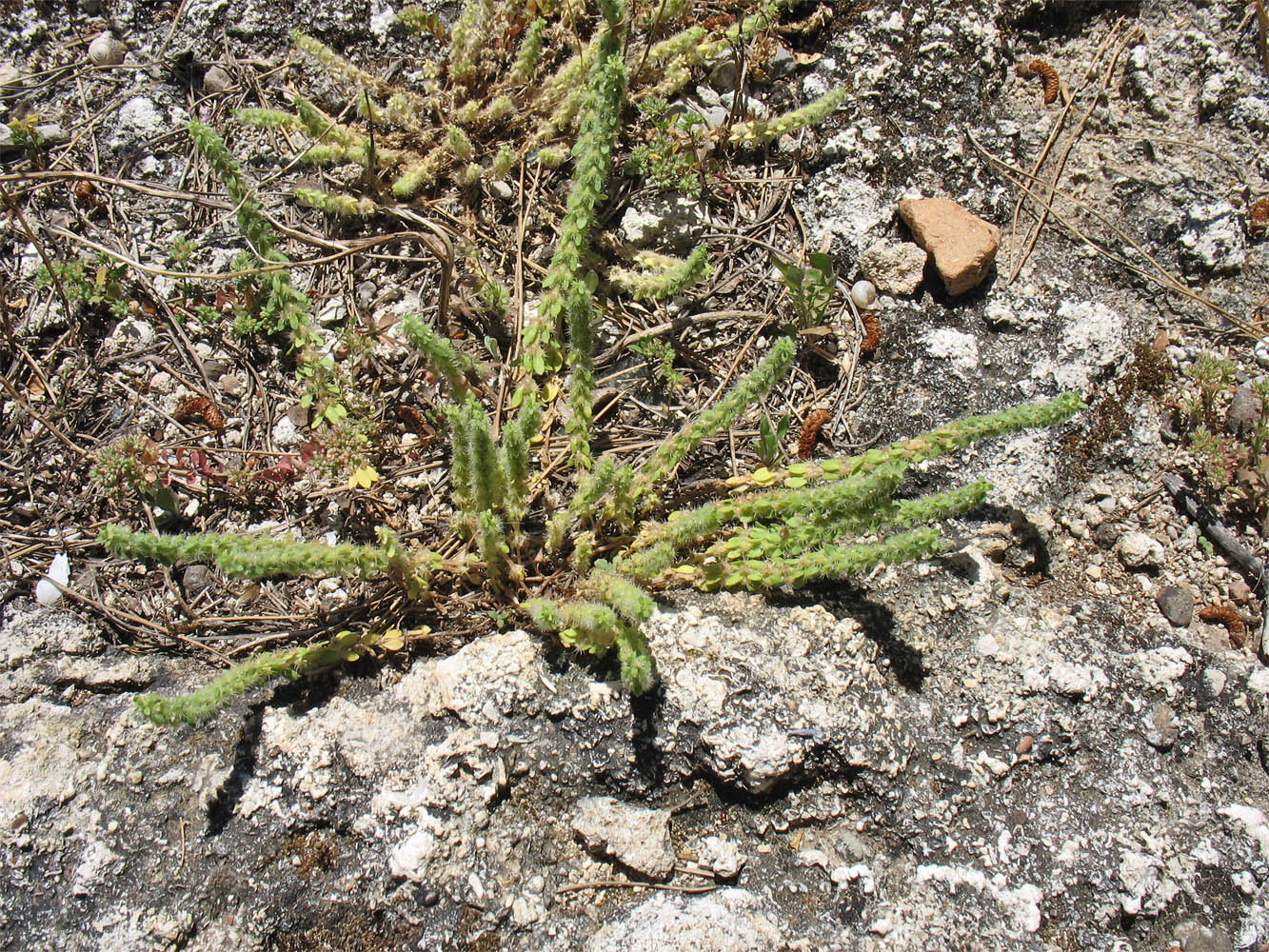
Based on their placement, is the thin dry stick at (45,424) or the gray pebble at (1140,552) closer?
the gray pebble at (1140,552)

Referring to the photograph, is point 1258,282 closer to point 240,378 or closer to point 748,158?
point 748,158

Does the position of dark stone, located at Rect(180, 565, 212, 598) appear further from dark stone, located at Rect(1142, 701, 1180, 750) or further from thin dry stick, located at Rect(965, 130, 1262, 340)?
thin dry stick, located at Rect(965, 130, 1262, 340)

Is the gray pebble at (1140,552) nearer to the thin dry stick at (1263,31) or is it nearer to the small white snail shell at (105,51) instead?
the thin dry stick at (1263,31)

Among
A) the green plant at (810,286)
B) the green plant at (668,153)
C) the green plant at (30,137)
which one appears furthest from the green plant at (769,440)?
the green plant at (30,137)

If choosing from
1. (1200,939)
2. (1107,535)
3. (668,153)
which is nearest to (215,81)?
(668,153)

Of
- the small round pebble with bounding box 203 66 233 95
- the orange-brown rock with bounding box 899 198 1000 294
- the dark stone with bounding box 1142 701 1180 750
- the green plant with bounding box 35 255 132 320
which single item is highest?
the small round pebble with bounding box 203 66 233 95

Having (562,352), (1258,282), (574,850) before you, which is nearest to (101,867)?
(574,850)

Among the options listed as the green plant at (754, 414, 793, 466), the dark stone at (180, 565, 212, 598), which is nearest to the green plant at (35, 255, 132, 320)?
the dark stone at (180, 565, 212, 598)
